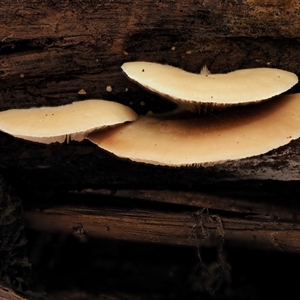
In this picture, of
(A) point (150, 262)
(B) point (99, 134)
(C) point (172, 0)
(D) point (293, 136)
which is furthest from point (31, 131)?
(A) point (150, 262)

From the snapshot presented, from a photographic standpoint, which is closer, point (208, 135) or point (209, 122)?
point (208, 135)

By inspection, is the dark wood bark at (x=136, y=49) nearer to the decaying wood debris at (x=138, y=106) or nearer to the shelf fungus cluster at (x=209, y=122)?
the decaying wood debris at (x=138, y=106)

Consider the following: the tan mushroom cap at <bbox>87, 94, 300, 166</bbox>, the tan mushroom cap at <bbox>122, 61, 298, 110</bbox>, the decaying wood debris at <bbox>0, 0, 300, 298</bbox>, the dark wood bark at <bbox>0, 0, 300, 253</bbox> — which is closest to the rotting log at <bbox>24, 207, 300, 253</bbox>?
the decaying wood debris at <bbox>0, 0, 300, 298</bbox>

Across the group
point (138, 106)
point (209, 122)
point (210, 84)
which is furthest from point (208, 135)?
point (138, 106)

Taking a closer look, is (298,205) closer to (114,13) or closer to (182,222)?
(182,222)

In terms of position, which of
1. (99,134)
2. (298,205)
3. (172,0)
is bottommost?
(298,205)

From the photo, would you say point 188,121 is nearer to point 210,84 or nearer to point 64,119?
point 210,84
